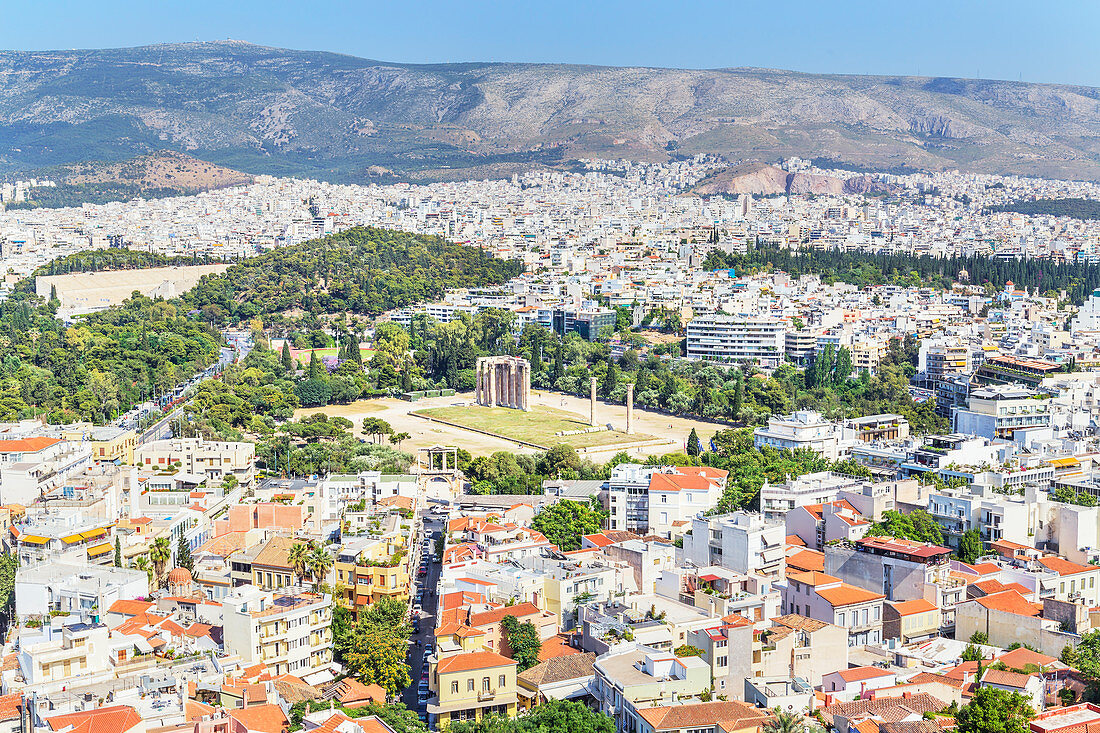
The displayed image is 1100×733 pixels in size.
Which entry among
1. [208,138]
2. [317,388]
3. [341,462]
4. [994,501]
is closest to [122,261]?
[317,388]

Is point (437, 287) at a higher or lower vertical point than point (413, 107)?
lower

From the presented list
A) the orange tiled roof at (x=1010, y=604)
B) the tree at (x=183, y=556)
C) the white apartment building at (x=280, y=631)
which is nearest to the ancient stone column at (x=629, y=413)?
the tree at (x=183, y=556)

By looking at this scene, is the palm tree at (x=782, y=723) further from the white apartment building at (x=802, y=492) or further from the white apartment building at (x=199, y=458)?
the white apartment building at (x=199, y=458)

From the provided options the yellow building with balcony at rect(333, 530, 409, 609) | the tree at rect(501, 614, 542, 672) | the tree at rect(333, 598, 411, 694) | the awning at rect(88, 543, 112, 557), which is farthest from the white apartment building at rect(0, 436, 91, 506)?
the tree at rect(501, 614, 542, 672)

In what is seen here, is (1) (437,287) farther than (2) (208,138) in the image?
No

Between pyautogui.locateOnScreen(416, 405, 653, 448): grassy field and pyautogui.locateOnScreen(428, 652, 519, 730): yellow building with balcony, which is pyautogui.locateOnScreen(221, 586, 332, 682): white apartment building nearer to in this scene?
pyautogui.locateOnScreen(428, 652, 519, 730): yellow building with balcony

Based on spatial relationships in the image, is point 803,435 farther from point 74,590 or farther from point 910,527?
point 74,590

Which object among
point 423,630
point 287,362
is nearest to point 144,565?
point 423,630

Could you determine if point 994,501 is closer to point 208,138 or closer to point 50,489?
point 50,489
